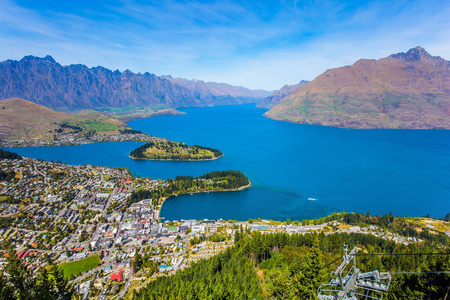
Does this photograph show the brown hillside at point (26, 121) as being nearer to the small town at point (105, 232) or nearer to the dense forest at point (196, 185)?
the small town at point (105, 232)

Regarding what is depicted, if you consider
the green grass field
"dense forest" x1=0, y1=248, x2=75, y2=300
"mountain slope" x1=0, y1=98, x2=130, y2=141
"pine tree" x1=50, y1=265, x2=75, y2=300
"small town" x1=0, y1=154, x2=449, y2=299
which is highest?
"dense forest" x1=0, y1=248, x2=75, y2=300

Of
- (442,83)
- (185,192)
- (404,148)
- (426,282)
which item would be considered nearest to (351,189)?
(185,192)

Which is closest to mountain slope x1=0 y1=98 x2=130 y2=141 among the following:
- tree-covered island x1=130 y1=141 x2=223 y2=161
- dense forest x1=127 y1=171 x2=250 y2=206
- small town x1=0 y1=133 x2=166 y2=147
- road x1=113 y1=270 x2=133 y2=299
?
small town x1=0 y1=133 x2=166 y2=147

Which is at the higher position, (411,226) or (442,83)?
(442,83)

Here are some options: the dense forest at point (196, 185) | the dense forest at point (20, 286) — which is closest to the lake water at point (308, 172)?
the dense forest at point (196, 185)

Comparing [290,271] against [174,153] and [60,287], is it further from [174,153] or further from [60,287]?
[174,153]

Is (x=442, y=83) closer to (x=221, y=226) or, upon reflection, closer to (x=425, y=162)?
(x=425, y=162)

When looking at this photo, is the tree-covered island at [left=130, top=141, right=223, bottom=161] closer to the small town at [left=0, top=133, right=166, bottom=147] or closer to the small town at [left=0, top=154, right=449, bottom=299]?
the small town at [left=0, top=133, right=166, bottom=147]
